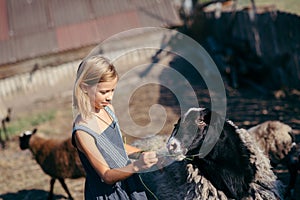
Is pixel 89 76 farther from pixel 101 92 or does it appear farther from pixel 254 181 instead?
pixel 254 181

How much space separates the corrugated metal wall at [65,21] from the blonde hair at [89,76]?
11.3 meters

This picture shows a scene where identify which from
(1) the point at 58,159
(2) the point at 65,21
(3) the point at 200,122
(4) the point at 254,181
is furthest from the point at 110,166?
(2) the point at 65,21

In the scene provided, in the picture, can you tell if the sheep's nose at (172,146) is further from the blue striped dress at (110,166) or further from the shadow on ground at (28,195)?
the shadow on ground at (28,195)

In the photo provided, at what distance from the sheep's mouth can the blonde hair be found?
80 centimetres

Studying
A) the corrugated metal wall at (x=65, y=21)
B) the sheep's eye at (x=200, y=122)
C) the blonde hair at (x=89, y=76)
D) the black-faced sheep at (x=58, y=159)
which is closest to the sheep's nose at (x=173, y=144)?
the sheep's eye at (x=200, y=122)

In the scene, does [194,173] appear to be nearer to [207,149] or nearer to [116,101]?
[207,149]

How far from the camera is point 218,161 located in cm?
350

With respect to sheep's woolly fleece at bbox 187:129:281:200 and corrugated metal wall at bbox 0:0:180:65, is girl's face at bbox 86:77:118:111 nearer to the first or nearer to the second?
sheep's woolly fleece at bbox 187:129:281:200

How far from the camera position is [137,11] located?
14.5 m

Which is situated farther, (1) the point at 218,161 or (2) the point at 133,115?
(2) the point at 133,115

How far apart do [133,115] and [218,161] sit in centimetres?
719

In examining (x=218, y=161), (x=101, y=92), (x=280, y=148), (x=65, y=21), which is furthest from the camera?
(x=65, y=21)

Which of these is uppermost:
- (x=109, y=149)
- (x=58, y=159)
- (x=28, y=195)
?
(x=109, y=149)

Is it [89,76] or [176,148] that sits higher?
[89,76]
